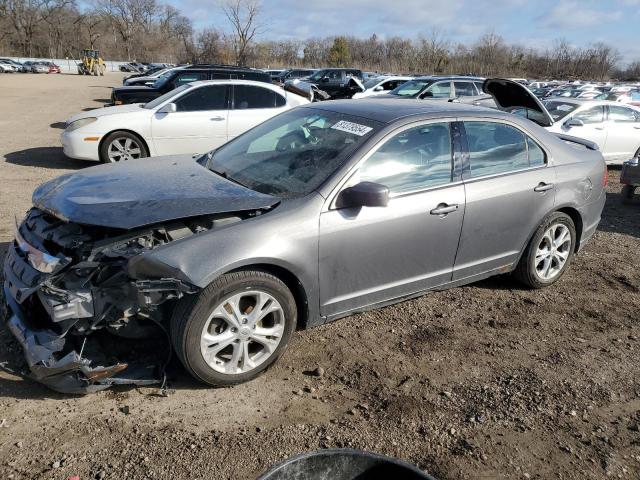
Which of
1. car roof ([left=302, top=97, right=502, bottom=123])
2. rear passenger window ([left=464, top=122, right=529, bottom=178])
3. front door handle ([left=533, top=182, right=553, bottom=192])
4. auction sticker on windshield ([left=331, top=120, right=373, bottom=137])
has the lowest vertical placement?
front door handle ([left=533, top=182, right=553, bottom=192])

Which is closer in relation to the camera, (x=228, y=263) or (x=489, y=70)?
(x=228, y=263)

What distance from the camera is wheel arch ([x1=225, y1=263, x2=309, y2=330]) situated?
314 cm

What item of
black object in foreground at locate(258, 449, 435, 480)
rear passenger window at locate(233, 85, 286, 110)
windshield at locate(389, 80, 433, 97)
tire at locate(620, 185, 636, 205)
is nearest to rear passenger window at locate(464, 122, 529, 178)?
black object in foreground at locate(258, 449, 435, 480)

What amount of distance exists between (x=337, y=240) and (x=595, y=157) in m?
3.10

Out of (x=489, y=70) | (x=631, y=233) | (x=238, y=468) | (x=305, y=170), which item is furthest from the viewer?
(x=489, y=70)

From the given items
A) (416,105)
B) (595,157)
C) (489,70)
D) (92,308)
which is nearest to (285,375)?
(92,308)

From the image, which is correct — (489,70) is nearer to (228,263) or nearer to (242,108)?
(242,108)

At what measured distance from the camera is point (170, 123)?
862cm

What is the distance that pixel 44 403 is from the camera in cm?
294

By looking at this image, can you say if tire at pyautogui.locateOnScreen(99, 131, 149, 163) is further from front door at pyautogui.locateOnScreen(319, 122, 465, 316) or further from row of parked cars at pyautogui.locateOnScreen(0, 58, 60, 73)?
row of parked cars at pyautogui.locateOnScreen(0, 58, 60, 73)

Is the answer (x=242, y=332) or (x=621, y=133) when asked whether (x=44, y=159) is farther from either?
(x=621, y=133)

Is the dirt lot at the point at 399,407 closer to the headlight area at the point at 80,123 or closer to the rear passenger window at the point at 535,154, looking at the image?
the rear passenger window at the point at 535,154

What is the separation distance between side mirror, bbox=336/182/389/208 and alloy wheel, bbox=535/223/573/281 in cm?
204

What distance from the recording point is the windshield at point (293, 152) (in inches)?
139
